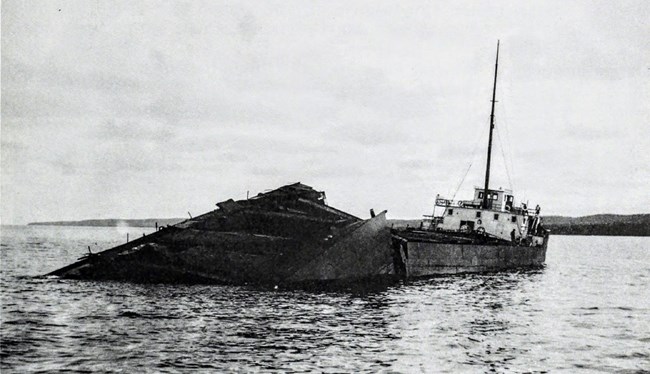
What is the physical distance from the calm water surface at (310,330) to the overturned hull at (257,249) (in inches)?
59.6

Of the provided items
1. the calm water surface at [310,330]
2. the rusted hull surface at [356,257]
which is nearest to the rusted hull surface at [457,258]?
the rusted hull surface at [356,257]

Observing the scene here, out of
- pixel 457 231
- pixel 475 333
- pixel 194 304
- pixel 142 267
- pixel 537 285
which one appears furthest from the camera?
pixel 457 231

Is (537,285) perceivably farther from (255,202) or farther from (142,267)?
(142,267)

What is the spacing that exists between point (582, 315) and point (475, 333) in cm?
565

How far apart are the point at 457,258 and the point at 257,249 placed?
1191cm

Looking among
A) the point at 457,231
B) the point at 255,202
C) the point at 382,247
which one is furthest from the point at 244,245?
the point at 457,231

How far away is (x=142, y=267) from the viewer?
76.0 ft

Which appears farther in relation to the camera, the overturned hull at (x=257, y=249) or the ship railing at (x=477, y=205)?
the ship railing at (x=477, y=205)

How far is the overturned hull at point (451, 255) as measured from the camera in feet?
86.6

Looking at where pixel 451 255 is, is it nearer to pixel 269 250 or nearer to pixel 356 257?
pixel 356 257

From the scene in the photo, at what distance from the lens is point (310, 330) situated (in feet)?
44.5

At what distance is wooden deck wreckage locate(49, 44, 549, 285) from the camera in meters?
22.5

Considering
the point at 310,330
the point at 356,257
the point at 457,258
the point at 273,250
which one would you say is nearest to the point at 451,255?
the point at 457,258

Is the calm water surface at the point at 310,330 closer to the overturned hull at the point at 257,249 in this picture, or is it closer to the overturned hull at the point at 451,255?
the overturned hull at the point at 257,249
